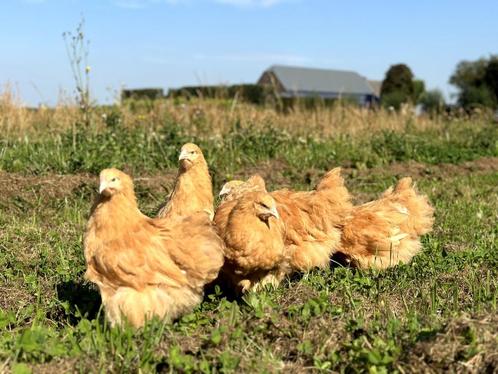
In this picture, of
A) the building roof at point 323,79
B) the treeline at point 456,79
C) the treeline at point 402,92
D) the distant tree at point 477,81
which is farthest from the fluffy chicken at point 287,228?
the building roof at point 323,79

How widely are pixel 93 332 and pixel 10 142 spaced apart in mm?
6590

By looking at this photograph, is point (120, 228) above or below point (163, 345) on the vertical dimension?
above

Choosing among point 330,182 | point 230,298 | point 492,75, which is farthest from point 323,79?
point 230,298

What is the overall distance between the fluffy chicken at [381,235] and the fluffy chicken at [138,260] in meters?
1.81

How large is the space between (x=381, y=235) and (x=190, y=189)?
5.64 ft

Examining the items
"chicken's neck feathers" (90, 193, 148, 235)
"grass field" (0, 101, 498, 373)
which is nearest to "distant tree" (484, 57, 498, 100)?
"grass field" (0, 101, 498, 373)

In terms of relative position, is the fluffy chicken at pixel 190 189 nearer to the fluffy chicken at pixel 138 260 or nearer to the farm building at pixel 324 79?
the fluffy chicken at pixel 138 260

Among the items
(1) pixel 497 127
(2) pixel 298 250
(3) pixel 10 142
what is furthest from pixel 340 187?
(1) pixel 497 127

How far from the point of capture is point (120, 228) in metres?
3.43

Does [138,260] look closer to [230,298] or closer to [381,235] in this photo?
[230,298]

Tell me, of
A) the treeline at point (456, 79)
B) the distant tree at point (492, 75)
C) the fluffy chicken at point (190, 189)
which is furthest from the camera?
the treeline at point (456, 79)

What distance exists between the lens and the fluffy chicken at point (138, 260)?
3361 mm

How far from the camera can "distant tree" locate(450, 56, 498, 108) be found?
24672mm

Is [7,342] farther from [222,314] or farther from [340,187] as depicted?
[340,187]
